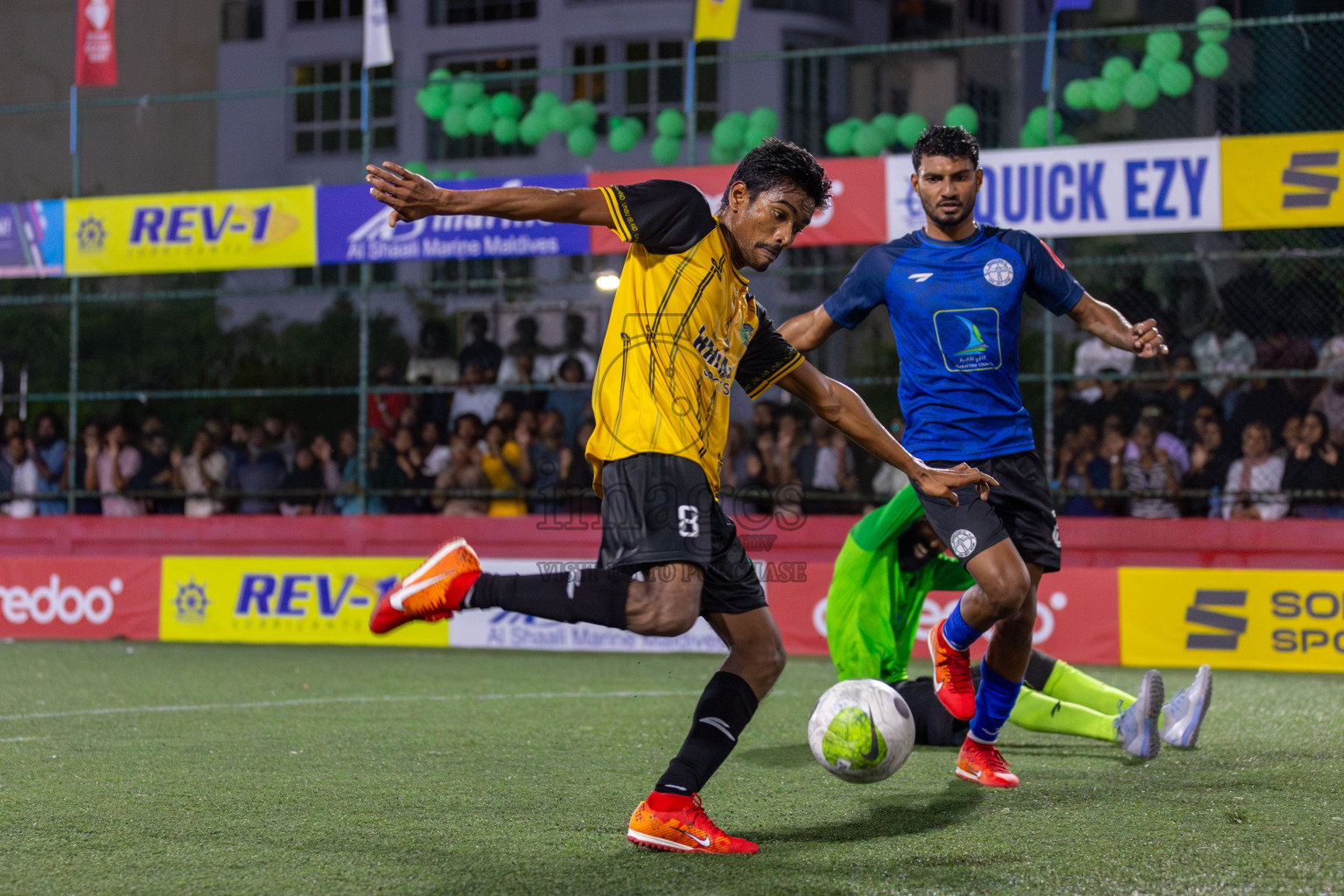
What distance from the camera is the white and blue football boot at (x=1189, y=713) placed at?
5.78m

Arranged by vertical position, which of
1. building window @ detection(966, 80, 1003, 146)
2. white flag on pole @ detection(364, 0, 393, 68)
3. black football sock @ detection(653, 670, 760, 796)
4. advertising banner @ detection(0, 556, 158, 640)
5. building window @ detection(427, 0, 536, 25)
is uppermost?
building window @ detection(427, 0, 536, 25)

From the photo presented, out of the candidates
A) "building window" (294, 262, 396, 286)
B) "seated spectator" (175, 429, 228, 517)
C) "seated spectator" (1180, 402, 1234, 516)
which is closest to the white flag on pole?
"seated spectator" (175, 429, 228, 517)

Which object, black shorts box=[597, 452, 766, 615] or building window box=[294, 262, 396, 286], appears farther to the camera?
building window box=[294, 262, 396, 286]

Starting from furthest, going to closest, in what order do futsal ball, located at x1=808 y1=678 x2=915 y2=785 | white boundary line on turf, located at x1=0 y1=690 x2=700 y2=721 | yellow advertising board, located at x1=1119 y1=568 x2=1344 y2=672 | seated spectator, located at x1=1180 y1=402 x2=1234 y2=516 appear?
seated spectator, located at x1=1180 y1=402 x2=1234 y2=516, yellow advertising board, located at x1=1119 y1=568 x2=1344 y2=672, white boundary line on turf, located at x1=0 y1=690 x2=700 y2=721, futsal ball, located at x1=808 y1=678 x2=915 y2=785

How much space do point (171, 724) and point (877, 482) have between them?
22.3ft

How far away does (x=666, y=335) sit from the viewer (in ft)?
12.9

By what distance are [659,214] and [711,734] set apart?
1479mm

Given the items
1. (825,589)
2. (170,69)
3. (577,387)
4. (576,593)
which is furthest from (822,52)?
(170,69)

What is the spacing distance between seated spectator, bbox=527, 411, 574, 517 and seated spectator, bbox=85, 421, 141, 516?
394 cm

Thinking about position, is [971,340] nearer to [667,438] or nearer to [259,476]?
[667,438]

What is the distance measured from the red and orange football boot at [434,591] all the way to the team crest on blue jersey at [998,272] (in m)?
2.33

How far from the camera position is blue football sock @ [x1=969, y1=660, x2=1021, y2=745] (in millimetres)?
5215

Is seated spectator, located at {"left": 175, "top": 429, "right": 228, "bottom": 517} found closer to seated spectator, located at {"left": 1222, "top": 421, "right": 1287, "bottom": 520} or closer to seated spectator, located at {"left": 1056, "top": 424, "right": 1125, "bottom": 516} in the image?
seated spectator, located at {"left": 1056, "top": 424, "right": 1125, "bottom": 516}

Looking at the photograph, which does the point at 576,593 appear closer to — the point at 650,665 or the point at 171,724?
the point at 171,724
